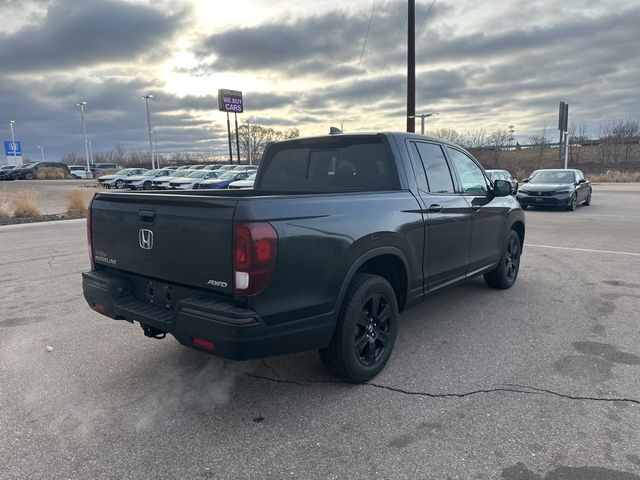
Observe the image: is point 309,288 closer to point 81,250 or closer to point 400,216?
point 400,216

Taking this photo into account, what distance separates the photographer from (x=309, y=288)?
10.00 ft

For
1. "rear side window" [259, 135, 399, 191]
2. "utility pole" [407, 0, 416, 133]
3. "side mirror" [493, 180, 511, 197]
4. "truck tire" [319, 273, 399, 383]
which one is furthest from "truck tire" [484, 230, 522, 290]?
"utility pole" [407, 0, 416, 133]

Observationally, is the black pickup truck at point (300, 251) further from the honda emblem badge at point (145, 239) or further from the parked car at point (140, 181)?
the parked car at point (140, 181)

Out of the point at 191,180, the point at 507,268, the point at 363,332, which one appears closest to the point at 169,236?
the point at 363,332

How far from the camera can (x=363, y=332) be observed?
3605mm

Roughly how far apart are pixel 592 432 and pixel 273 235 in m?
2.35

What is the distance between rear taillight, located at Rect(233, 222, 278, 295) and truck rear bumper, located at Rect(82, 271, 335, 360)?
169 mm

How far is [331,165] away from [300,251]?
1.70 meters

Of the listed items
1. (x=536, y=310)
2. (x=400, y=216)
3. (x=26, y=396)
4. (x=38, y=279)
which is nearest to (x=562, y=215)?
(x=536, y=310)

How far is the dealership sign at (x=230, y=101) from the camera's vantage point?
2517 inches

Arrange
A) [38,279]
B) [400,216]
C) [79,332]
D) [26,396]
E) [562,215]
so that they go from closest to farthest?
[26,396] < [400,216] < [79,332] < [38,279] < [562,215]

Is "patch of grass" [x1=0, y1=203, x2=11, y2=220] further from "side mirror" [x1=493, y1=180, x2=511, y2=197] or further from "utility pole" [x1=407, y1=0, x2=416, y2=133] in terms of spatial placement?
"utility pole" [x1=407, y1=0, x2=416, y2=133]

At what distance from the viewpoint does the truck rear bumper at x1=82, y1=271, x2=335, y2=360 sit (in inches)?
109

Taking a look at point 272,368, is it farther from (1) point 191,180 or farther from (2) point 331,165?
(1) point 191,180
